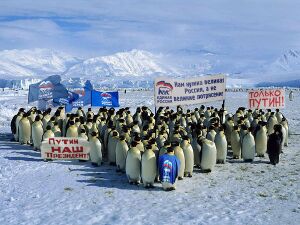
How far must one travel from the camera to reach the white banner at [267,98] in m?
19.2

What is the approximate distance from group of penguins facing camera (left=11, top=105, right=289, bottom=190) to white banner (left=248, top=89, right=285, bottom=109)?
1.31 ft

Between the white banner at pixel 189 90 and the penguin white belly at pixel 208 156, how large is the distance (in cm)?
460

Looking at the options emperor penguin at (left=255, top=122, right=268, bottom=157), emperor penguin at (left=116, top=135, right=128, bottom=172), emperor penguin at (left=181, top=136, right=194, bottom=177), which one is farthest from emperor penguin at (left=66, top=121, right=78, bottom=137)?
emperor penguin at (left=255, top=122, right=268, bottom=157)

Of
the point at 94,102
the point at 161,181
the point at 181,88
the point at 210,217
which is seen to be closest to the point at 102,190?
the point at 161,181

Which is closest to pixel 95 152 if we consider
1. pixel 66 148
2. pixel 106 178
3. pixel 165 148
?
pixel 66 148

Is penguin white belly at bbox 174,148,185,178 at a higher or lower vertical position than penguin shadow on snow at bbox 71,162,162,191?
higher

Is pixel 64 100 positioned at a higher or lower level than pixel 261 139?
higher

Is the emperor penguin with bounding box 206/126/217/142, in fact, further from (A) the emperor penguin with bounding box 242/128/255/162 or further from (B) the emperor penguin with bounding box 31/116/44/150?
(B) the emperor penguin with bounding box 31/116/44/150

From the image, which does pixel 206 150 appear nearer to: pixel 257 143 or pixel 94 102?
pixel 257 143

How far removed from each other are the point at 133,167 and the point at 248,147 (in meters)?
4.51

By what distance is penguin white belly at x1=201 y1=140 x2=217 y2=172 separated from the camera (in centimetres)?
1362

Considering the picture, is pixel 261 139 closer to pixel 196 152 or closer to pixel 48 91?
pixel 196 152

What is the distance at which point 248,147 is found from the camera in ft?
49.3

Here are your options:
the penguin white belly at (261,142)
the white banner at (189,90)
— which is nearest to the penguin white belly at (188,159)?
the penguin white belly at (261,142)
